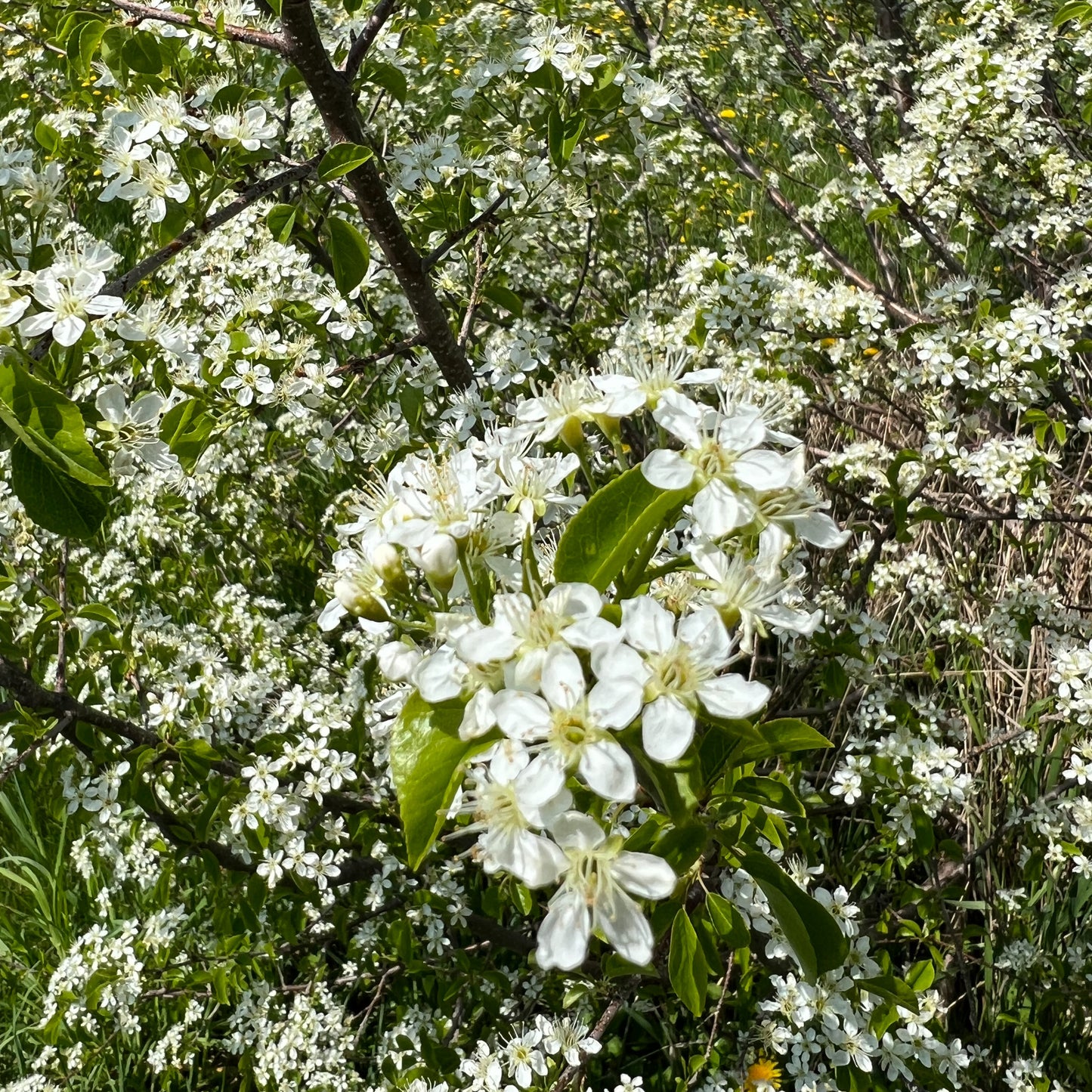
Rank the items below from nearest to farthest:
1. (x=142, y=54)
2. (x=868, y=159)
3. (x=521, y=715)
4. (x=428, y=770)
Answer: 1. (x=521, y=715)
2. (x=428, y=770)
3. (x=142, y=54)
4. (x=868, y=159)

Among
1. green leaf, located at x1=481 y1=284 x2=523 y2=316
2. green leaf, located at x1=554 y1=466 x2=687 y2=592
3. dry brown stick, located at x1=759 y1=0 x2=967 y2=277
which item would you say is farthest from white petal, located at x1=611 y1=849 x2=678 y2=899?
dry brown stick, located at x1=759 y1=0 x2=967 y2=277

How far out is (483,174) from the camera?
6.46ft

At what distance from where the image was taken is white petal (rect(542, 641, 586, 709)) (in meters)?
0.80

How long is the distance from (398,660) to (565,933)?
32 cm

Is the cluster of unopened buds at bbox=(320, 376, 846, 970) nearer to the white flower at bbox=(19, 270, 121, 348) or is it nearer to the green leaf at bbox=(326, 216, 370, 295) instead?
the white flower at bbox=(19, 270, 121, 348)

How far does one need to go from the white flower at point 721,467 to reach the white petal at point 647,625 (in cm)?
11

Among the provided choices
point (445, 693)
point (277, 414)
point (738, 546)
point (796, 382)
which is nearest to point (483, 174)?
point (796, 382)

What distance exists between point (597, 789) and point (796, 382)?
1638 mm

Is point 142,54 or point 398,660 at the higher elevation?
point 142,54

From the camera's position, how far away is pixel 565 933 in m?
0.83

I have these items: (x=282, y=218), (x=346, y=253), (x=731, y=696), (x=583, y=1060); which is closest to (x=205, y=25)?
(x=282, y=218)

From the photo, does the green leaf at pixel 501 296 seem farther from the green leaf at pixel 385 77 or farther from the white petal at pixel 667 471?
the white petal at pixel 667 471

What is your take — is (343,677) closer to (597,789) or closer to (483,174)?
(483,174)

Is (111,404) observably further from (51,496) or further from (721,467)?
(721,467)
